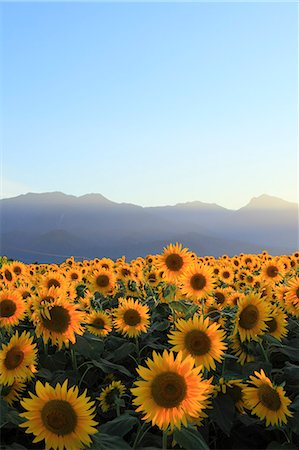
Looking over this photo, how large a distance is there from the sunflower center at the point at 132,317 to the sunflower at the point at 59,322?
111 cm

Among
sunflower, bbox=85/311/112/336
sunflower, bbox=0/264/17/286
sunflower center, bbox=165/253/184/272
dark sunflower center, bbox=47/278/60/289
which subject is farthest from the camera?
sunflower, bbox=0/264/17/286

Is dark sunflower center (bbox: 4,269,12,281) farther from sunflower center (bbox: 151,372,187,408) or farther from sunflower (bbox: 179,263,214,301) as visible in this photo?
sunflower center (bbox: 151,372,187,408)

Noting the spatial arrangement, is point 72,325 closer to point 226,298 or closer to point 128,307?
point 128,307

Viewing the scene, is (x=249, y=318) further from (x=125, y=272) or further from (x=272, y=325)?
(x=125, y=272)

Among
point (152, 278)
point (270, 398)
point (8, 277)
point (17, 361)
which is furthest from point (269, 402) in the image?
point (8, 277)

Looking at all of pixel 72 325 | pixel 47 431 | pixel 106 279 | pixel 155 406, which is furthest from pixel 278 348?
pixel 106 279

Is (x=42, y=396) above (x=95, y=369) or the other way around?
Answer: above

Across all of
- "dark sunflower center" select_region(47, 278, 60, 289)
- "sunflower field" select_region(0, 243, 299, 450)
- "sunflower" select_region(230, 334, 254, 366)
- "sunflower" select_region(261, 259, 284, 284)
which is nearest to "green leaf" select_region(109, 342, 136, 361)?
"sunflower field" select_region(0, 243, 299, 450)

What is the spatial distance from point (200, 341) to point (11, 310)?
6.71 ft

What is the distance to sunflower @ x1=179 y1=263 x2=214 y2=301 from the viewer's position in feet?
18.3

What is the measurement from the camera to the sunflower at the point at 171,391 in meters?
2.82

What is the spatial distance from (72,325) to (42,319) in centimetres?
25

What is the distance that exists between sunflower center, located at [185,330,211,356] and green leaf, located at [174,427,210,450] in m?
0.84

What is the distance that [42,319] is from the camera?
13.5 ft
